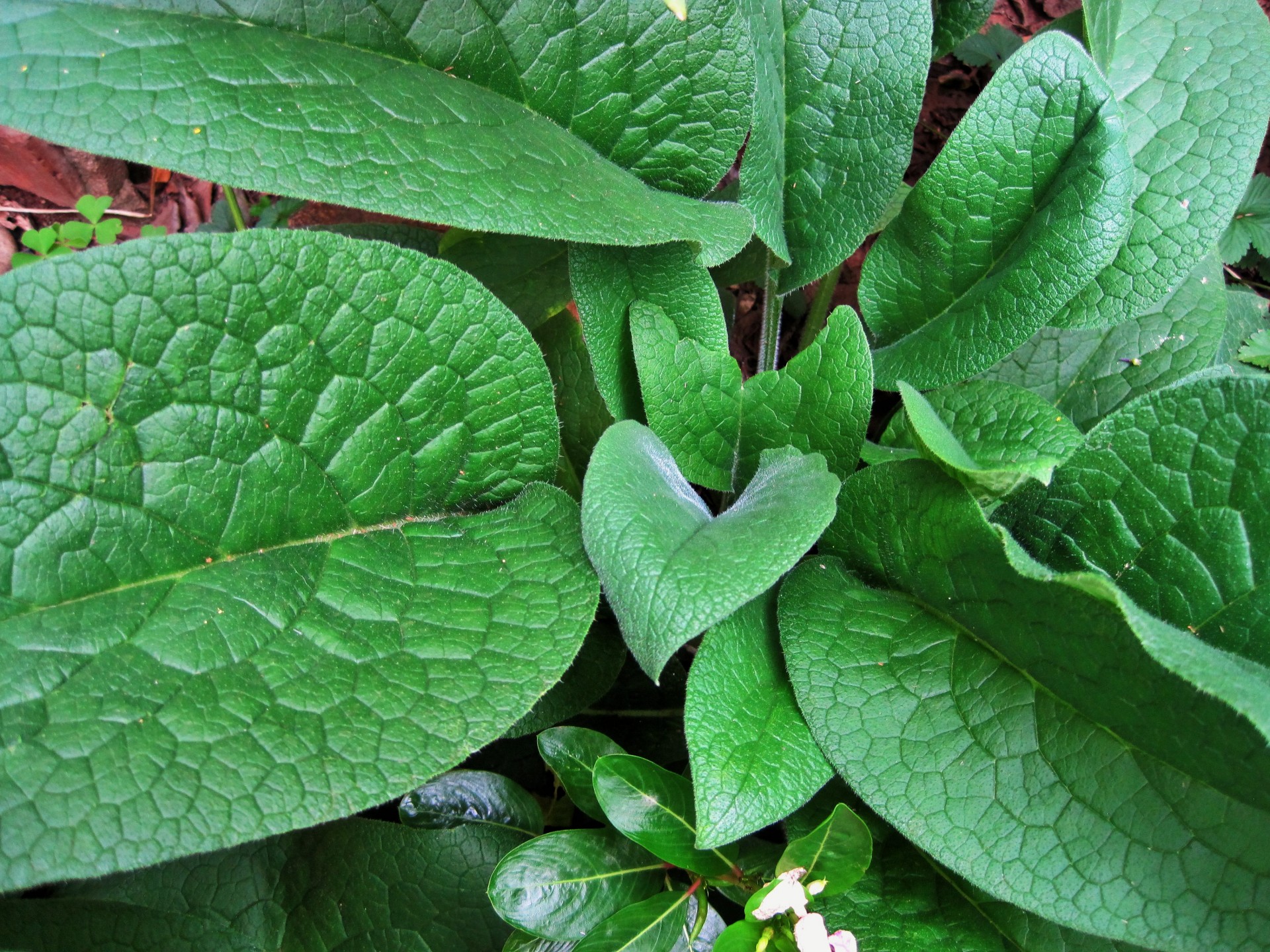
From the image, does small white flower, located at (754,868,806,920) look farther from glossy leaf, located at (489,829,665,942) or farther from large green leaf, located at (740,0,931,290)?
large green leaf, located at (740,0,931,290)

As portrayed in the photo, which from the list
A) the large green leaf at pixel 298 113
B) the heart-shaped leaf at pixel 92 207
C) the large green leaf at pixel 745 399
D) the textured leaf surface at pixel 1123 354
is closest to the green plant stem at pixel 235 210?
the heart-shaped leaf at pixel 92 207

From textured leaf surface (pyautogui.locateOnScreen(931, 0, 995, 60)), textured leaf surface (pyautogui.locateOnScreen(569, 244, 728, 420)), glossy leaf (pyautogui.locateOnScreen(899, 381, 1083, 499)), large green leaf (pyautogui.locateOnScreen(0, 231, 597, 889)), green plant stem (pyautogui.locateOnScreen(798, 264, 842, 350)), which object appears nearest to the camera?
large green leaf (pyautogui.locateOnScreen(0, 231, 597, 889))

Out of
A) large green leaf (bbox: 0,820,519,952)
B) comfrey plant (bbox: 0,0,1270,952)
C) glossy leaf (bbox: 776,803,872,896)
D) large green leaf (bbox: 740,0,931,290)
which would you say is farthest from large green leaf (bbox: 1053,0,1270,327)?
large green leaf (bbox: 0,820,519,952)

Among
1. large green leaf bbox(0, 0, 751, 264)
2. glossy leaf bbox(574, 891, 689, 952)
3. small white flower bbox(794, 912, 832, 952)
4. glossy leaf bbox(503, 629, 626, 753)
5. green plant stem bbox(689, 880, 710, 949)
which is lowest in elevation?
green plant stem bbox(689, 880, 710, 949)

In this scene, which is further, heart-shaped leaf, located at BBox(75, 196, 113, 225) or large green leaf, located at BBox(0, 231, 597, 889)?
heart-shaped leaf, located at BBox(75, 196, 113, 225)

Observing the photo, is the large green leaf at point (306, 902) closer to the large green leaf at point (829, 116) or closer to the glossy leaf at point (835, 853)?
the glossy leaf at point (835, 853)

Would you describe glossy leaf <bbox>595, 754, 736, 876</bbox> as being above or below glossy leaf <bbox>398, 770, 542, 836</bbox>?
above

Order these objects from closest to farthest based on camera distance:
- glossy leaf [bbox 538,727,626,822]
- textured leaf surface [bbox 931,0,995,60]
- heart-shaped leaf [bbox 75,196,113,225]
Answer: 1. glossy leaf [bbox 538,727,626,822]
2. textured leaf surface [bbox 931,0,995,60]
3. heart-shaped leaf [bbox 75,196,113,225]

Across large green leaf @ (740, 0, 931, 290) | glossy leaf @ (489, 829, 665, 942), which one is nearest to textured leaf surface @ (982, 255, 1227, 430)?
large green leaf @ (740, 0, 931, 290)

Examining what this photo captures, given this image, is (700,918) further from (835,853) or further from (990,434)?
(990,434)
